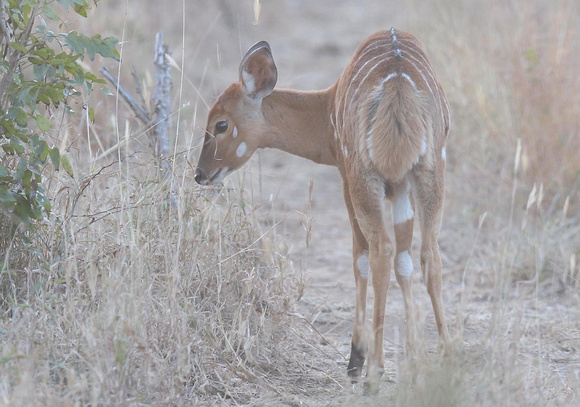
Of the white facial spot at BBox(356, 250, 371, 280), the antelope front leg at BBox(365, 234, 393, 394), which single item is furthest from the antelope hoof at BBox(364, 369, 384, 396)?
the white facial spot at BBox(356, 250, 371, 280)

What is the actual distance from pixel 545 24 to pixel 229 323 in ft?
16.1

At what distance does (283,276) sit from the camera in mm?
4883

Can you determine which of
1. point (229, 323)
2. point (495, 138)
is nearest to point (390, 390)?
point (229, 323)

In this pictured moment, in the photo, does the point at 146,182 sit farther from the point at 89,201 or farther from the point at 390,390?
the point at 390,390

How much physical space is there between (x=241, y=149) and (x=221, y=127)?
19 cm

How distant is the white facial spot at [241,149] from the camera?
16.8 feet

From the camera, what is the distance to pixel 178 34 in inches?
481

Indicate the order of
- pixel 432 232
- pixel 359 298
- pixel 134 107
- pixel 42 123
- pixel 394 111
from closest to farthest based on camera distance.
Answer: pixel 42 123, pixel 394 111, pixel 432 232, pixel 359 298, pixel 134 107

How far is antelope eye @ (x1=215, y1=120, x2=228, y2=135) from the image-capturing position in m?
5.12

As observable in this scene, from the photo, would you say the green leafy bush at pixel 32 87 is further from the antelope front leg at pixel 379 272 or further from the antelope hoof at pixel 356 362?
the antelope hoof at pixel 356 362

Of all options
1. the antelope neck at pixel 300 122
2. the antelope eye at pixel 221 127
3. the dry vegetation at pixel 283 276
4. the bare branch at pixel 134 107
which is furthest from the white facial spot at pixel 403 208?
the bare branch at pixel 134 107

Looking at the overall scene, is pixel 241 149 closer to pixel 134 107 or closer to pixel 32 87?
pixel 134 107

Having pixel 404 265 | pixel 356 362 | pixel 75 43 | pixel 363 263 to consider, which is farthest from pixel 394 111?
pixel 75 43

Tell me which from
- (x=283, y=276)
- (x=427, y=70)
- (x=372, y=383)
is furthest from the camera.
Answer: (x=283, y=276)
